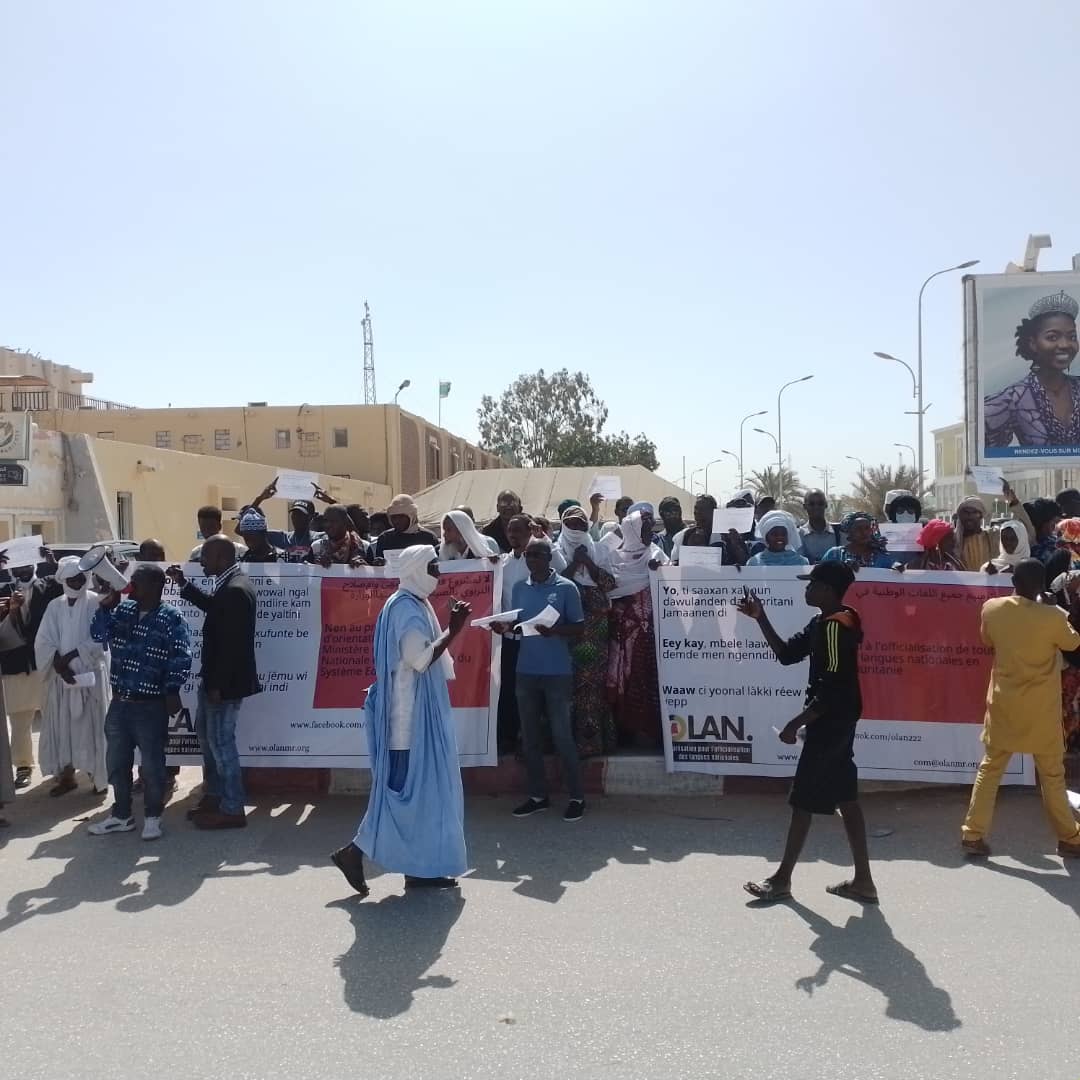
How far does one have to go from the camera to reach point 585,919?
4.86m

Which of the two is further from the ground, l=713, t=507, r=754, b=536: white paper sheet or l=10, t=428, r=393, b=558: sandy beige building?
l=10, t=428, r=393, b=558: sandy beige building

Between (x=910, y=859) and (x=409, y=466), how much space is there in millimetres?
46601

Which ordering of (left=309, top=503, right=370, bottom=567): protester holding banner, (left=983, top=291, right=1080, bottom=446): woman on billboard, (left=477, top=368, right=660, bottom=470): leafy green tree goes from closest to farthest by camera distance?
(left=309, top=503, right=370, bottom=567): protester holding banner < (left=983, top=291, right=1080, bottom=446): woman on billboard < (left=477, top=368, right=660, bottom=470): leafy green tree

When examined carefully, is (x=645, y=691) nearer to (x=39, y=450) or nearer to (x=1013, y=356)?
(x=1013, y=356)

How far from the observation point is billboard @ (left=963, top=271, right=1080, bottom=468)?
14.2 m

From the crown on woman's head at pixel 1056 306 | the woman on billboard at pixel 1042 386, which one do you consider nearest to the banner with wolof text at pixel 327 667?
the woman on billboard at pixel 1042 386

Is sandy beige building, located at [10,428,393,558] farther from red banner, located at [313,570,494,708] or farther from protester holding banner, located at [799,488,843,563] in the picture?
protester holding banner, located at [799,488,843,563]

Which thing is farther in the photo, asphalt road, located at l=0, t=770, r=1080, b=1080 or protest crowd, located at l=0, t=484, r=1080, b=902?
protest crowd, located at l=0, t=484, r=1080, b=902

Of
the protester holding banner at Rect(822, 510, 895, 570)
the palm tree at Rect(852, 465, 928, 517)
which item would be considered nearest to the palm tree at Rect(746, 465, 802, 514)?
the palm tree at Rect(852, 465, 928, 517)

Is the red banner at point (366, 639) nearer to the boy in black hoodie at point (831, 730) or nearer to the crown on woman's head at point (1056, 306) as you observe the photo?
the boy in black hoodie at point (831, 730)

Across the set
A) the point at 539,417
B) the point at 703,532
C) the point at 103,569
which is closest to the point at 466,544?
the point at 703,532

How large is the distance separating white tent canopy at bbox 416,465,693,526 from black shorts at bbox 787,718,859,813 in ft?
56.4

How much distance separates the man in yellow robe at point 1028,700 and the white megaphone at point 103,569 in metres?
5.29

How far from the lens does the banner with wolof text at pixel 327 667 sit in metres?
7.00
